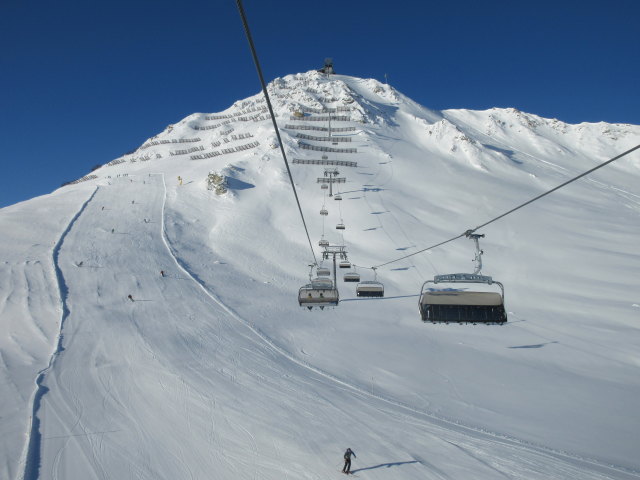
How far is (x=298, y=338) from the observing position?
23266 mm

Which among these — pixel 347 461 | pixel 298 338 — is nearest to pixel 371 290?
pixel 298 338

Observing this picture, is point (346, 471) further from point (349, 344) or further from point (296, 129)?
point (296, 129)

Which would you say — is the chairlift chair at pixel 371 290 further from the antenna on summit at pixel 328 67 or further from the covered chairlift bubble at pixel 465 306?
the antenna on summit at pixel 328 67

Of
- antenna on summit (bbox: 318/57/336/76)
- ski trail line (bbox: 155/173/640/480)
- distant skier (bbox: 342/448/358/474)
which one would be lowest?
ski trail line (bbox: 155/173/640/480)

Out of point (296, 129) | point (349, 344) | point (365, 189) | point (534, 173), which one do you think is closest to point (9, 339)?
point (349, 344)

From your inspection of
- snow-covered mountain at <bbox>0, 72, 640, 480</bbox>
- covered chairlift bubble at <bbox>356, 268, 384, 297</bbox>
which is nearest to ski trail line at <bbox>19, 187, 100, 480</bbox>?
snow-covered mountain at <bbox>0, 72, 640, 480</bbox>

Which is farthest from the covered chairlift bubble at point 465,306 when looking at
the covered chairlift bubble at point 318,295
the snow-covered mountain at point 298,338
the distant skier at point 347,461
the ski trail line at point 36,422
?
the ski trail line at point 36,422

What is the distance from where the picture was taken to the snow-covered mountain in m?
12.5

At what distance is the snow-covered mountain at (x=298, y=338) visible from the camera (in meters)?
12.5

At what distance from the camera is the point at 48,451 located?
11.4 metres

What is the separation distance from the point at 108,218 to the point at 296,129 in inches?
1868

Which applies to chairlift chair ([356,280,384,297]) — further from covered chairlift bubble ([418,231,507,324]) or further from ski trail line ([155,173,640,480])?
covered chairlift bubble ([418,231,507,324])

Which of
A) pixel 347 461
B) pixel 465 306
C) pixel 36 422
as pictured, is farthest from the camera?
pixel 36 422

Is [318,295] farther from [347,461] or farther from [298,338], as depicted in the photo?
[298,338]
